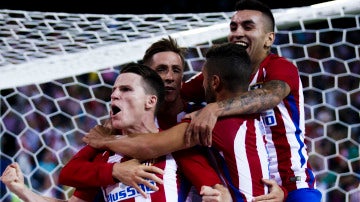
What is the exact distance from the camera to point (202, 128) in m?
1.55

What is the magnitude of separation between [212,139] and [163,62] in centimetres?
57

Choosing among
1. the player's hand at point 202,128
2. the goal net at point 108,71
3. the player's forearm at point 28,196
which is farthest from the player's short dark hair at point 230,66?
the goal net at point 108,71

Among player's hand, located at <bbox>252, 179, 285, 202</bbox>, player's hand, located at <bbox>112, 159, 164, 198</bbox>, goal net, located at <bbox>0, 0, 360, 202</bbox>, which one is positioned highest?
goal net, located at <bbox>0, 0, 360, 202</bbox>

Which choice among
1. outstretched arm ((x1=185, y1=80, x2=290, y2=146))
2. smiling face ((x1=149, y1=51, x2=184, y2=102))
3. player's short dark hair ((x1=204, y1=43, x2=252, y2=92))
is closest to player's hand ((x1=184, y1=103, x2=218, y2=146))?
outstretched arm ((x1=185, y1=80, x2=290, y2=146))

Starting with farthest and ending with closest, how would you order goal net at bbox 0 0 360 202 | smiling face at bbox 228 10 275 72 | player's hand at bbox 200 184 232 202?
goal net at bbox 0 0 360 202, smiling face at bbox 228 10 275 72, player's hand at bbox 200 184 232 202

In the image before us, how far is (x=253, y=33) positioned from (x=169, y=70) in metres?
0.30

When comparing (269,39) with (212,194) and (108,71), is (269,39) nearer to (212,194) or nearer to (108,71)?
(212,194)

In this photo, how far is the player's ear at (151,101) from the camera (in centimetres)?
168

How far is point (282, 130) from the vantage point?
1.84m

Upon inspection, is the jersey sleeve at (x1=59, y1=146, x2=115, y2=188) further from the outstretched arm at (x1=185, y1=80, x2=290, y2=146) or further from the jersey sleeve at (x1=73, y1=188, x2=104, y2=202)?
the outstretched arm at (x1=185, y1=80, x2=290, y2=146)

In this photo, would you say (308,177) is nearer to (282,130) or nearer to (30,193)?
(282,130)

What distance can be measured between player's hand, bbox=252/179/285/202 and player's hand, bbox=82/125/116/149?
42 centimetres

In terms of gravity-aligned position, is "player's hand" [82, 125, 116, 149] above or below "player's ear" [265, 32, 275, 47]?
below

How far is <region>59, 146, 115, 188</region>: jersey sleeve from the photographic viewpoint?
1.56 metres
